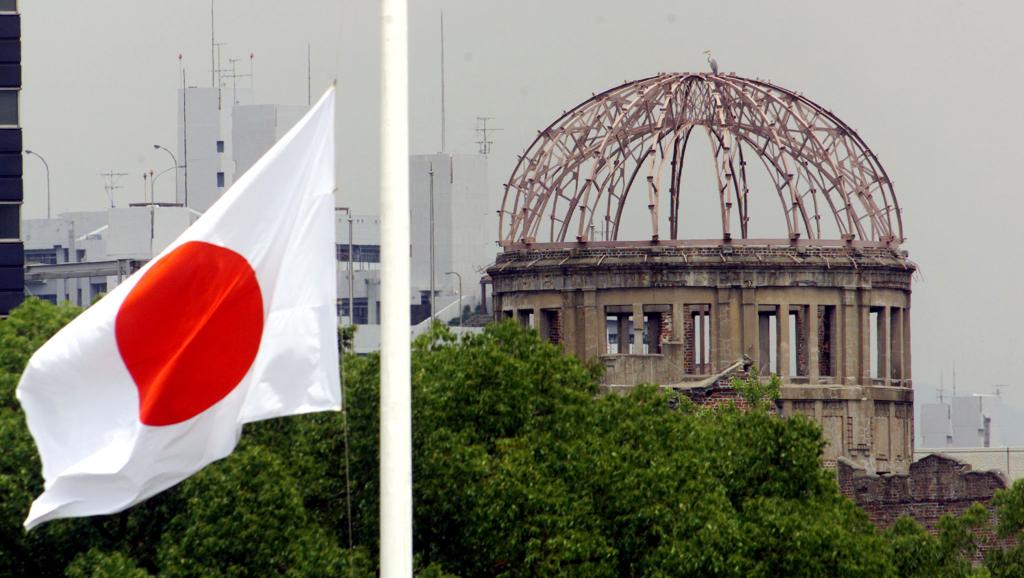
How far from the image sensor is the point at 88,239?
179m

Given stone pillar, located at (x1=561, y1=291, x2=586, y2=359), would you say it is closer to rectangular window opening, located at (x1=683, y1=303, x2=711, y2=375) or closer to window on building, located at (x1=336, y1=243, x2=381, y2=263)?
rectangular window opening, located at (x1=683, y1=303, x2=711, y2=375)

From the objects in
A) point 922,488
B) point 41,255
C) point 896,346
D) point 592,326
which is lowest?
point 922,488

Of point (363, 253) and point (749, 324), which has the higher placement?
point (363, 253)

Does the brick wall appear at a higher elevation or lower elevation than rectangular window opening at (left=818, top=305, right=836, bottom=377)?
lower

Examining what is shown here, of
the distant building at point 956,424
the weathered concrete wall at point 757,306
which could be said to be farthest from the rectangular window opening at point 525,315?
the distant building at point 956,424

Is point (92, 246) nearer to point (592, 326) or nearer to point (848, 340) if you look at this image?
point (592, 326)

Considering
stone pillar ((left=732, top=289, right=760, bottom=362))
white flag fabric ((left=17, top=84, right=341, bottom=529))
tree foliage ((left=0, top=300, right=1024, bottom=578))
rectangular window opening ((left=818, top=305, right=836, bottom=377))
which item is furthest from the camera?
rectangular window opening ((left=818, top=305, right=836, bottom=377))

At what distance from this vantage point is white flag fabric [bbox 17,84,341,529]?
23531 millimetres

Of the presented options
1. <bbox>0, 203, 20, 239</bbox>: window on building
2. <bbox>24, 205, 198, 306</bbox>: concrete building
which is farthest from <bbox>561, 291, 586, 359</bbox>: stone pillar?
<bbox>24, 205, 198, 306</bbox>: concrete building

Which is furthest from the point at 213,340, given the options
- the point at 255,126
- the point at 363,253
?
the point at 363,253

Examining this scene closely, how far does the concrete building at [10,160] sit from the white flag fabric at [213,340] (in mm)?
60037

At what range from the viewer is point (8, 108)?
273ft

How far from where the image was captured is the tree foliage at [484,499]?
38156mm

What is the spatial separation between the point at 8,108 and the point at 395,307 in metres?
62.8
